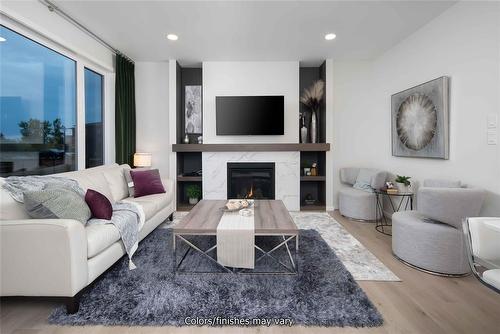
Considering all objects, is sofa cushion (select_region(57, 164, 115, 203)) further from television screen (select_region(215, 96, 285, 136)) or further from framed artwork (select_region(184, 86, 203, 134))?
television screen (select_region(215, 96, 285, 136))

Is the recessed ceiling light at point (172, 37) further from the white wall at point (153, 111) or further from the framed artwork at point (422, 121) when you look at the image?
the framed artwork at point (422, 121)

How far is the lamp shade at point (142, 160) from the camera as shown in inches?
157

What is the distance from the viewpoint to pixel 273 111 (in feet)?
13.2

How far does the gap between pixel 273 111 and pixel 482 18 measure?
104 inches

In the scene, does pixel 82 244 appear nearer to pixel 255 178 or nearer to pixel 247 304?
pixel 247 304

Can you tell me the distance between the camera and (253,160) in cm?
410

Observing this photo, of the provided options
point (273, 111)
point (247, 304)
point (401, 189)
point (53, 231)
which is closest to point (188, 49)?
point (273, 111)

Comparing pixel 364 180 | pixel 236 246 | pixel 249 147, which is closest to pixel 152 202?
pixel 236 246

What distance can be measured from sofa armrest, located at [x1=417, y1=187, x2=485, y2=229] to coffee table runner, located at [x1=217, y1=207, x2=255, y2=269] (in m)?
1.60

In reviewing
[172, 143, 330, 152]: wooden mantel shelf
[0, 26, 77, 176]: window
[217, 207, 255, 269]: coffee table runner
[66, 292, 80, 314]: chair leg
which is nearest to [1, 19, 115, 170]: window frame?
[0, 26, 77, 176]: window

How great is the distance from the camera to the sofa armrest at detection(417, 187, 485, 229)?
1.88 meters

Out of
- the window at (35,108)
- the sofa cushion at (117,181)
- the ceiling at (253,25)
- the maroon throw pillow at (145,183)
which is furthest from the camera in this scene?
the maroon throw pillow at (145,183)

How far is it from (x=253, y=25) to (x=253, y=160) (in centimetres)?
209

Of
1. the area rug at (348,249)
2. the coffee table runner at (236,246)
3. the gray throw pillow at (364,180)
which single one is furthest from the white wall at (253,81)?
the coffee table runner at (236,246)
